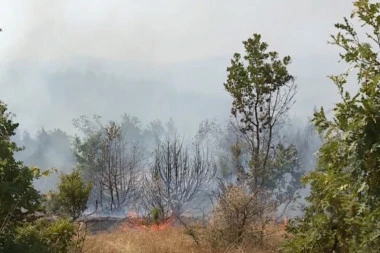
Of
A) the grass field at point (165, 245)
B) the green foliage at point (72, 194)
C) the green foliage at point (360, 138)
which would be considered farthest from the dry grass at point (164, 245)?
the green foliage at point (360, 138)

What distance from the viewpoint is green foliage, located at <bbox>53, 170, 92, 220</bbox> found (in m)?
15.8

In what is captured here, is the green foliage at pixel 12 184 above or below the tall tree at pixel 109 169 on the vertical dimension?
below

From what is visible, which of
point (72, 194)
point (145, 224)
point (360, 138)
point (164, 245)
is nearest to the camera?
point (360, 138)

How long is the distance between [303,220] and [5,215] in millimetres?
4562

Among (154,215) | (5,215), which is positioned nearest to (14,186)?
(5,215)

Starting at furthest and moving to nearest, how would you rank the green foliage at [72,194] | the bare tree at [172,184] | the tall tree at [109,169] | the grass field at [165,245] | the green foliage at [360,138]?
the tall tree at [109,169] → the bare tree at [172,184] → the green foliage at [72,194] → the grass field at [165,245] → the green foliage at [360,138]

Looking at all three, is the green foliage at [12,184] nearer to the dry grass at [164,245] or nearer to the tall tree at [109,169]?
the dry grass at [164,245]

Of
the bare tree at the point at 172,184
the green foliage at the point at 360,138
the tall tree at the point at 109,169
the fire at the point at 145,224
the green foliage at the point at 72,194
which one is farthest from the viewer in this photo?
the tall tree at the point at 109,169

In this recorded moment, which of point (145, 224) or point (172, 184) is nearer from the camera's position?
point (145, 224)

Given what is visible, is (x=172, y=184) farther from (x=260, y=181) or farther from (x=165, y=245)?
(x=165, y=245)

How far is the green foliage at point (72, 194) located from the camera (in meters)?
15.8

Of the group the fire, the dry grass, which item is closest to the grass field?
the dry grass

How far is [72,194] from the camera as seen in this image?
52.3 feet

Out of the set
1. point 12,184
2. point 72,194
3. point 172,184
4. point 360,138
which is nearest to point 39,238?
point 12,184
